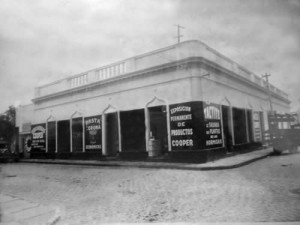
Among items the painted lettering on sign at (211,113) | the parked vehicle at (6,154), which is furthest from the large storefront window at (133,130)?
the parked vehicle at (6,154)

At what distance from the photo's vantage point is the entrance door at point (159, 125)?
44.0 ft

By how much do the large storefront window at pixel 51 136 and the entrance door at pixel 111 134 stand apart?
551 cm

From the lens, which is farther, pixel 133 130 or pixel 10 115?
pixel 10 115

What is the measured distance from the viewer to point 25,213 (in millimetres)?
5082

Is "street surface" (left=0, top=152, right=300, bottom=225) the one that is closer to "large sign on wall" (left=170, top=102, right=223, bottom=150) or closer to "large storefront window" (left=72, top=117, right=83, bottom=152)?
"large sign on wall" (left=170, top=102, right=223, bottom=150)

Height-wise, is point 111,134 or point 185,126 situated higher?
point 185,126

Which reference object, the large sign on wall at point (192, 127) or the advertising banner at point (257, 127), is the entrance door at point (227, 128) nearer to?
the large sign on wall at point (192, 127)

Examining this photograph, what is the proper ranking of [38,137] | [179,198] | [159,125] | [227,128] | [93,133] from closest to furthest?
1. [179,198]
2. [159,125]
3. [227,128]
4. [93,133]
5. [38,137]

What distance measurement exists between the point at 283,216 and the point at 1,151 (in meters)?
21.5

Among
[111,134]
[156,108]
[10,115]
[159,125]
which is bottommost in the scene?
[111,134]

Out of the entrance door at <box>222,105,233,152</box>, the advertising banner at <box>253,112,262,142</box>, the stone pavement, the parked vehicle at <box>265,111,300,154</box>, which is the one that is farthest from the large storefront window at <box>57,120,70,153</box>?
the parked vehicle at <box>265,111,300,154</box>

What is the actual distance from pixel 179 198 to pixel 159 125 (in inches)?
315

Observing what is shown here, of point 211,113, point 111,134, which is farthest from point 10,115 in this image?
point 211,113

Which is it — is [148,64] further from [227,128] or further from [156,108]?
[227,128]
